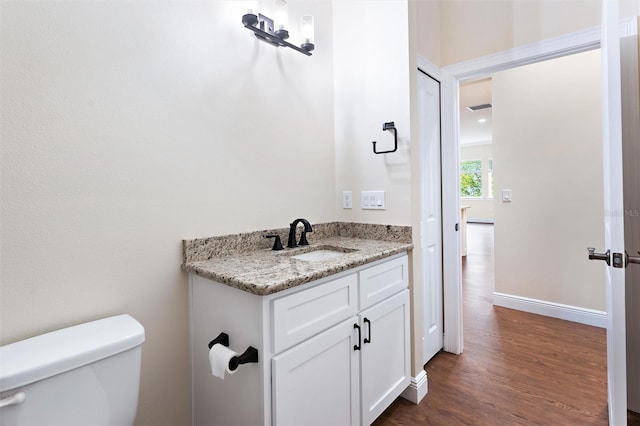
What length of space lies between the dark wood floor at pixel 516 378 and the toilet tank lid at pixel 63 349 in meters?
1.34

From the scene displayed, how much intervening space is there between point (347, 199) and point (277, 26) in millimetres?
1078

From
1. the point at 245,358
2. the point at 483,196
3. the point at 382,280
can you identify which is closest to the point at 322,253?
the point at 382,280

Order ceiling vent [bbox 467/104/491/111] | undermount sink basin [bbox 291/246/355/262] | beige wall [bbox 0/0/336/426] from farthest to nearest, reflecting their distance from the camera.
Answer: ceiling vent [bbox 467/104/491/111] → undermount sink basin [bbox 291/246/355/262] → beige wall [bbox 0/0/336/426]

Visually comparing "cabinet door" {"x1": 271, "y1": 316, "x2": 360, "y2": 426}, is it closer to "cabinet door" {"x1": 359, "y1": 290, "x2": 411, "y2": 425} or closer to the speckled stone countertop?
"cabinet door" {"x1": 359, "y1": 290, "x2": 411, "y2": 425}

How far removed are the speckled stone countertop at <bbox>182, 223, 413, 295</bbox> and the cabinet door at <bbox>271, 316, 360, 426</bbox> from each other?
0.25m

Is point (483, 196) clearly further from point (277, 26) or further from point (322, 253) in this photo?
point (277, 26)

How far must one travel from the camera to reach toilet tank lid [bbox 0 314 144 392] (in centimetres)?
81

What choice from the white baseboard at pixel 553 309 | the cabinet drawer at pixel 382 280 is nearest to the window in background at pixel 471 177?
the white baseboard at pixel 553 309

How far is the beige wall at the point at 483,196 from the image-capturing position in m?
10.3

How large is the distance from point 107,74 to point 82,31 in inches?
5.8

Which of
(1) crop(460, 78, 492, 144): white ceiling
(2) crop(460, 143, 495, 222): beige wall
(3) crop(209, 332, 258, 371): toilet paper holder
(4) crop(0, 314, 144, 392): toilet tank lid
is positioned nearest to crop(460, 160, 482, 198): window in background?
(2) crop(460, 143, 495, 222): beige wall

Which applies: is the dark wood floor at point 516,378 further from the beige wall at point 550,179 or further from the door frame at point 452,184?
the beige wall at point 550,179

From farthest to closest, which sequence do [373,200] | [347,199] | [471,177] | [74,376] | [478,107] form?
[471,177] < [478,107] < [347,199] < [373,200] < [74,376]

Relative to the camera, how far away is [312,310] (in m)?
1.19
